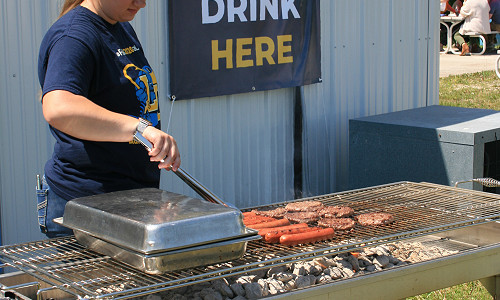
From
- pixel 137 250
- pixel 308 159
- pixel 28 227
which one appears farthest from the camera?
pixel 308 159

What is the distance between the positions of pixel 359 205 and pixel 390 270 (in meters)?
0.79

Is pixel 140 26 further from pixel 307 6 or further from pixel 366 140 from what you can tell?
pixel 366 140

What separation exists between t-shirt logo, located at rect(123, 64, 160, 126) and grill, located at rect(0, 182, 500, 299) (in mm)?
606

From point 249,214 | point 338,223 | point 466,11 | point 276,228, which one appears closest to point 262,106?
point 249,214

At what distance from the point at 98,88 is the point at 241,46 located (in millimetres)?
3089

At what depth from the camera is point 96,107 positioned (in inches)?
102

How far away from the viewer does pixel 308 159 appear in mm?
6484

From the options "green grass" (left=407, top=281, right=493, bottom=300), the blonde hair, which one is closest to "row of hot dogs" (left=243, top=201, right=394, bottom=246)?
the blonde hair

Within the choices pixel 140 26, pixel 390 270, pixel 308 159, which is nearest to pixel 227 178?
pixel 308 159

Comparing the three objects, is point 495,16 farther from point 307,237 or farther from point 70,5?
point 70,5

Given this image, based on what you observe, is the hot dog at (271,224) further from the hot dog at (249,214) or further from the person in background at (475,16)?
the person in background at (475,16)

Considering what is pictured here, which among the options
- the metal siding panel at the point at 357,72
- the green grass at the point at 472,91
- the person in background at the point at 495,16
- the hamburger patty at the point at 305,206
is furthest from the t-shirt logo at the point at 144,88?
the person in background at the point at 495,16

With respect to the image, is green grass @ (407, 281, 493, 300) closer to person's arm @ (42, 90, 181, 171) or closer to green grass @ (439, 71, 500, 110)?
person's arm @ (42, 90, 181, 171)

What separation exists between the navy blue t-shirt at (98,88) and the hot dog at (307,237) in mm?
631
